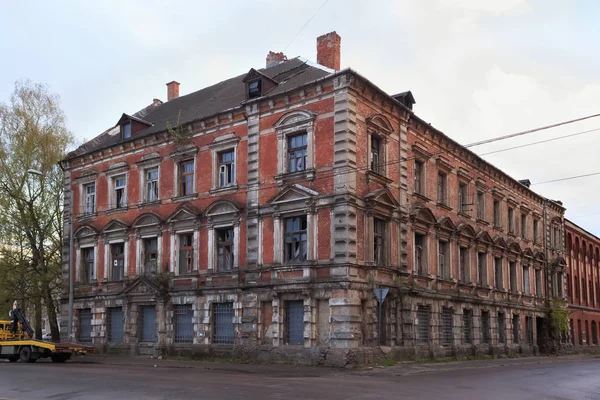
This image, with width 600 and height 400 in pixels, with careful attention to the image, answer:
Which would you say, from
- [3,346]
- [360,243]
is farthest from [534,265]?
[3,346]

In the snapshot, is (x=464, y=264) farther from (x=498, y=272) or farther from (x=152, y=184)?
(x=152, y=184)

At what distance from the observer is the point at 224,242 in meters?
29.3

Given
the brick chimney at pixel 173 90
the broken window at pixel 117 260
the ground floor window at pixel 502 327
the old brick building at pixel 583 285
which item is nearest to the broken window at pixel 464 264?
the ground floor window at pixel 502 327

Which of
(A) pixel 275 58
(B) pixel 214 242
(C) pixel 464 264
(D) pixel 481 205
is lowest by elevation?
(C) pixel 464 264

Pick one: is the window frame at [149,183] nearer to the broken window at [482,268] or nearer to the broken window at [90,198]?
the broken window at [90,198]

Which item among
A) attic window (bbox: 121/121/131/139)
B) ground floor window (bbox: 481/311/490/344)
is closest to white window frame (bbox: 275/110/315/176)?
attic window (bbox: 121/121/131/139)

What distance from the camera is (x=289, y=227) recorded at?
26641 millimetres

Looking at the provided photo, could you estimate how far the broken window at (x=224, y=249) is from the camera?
28953 millimetres

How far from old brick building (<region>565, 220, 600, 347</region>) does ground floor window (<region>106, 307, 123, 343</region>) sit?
1298 inches

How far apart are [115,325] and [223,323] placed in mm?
7718

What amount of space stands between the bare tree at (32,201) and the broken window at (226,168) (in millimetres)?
13559

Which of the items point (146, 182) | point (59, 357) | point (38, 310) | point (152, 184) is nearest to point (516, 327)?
point (152, 184)

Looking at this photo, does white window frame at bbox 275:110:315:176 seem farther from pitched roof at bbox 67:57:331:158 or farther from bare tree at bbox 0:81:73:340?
bare tree at bbox 0:81:73:340

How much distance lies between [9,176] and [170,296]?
13.7m
